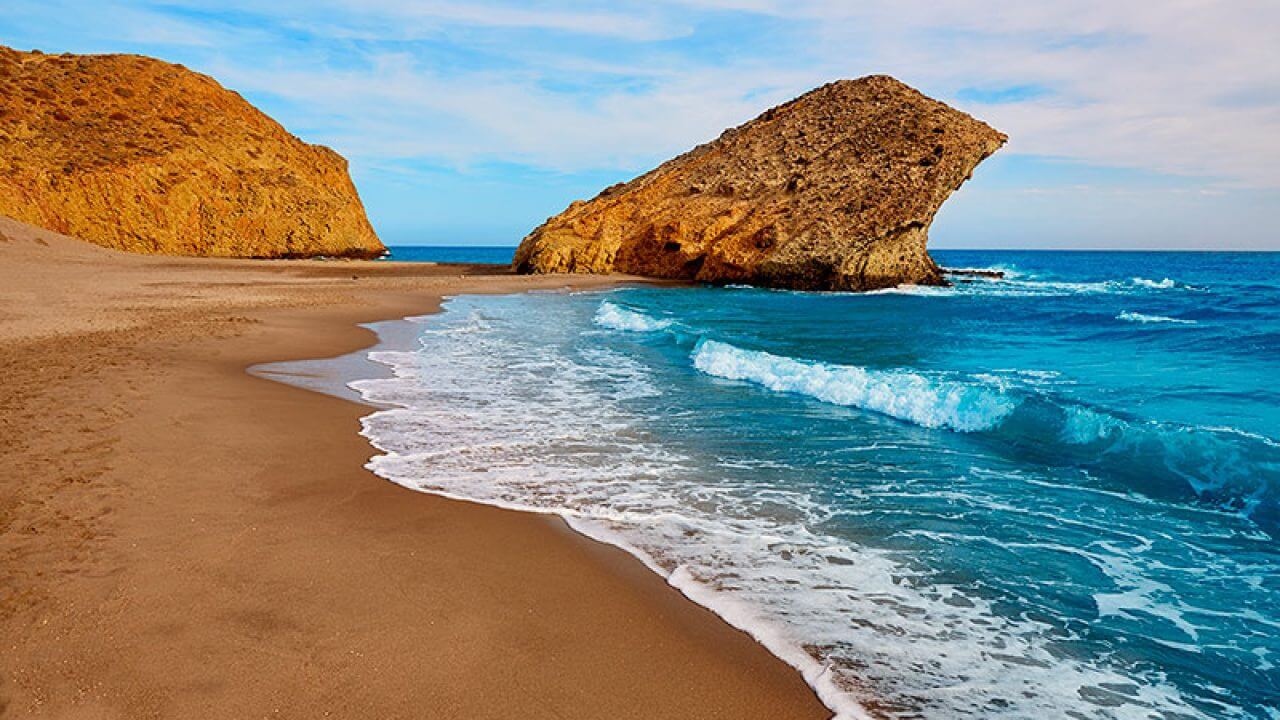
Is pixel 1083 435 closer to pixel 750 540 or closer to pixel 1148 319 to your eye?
pixel 750 540

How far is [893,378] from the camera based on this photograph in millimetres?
10406

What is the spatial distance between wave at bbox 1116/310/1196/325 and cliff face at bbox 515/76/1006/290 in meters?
12.2

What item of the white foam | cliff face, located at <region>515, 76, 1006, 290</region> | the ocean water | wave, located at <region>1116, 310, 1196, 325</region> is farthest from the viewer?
cliff face, located at <region>515, 76, 1006, 290</region>

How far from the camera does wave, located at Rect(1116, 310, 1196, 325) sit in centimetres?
2023

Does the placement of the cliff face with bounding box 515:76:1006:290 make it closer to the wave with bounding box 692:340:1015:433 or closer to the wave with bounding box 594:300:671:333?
the wave with bounding box 594:300:671:333

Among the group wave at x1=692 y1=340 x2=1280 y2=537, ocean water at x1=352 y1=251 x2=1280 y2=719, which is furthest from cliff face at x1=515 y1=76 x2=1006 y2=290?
wave at x1=692 y1=340 x2=1280 y2=537

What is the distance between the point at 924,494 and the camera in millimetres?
6105

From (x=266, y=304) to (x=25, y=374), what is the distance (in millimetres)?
11890

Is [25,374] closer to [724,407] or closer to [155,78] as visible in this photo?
[724,407]

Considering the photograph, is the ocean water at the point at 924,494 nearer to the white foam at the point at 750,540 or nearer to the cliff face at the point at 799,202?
the white foam at the point at 750,540

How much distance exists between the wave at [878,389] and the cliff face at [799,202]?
22.9 meters

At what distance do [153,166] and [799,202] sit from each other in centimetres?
3735

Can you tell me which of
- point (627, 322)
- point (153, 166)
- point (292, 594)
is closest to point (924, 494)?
point (292, 594)

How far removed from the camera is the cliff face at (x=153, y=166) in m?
39.2
